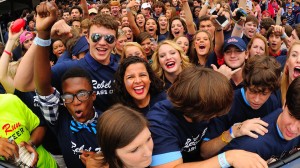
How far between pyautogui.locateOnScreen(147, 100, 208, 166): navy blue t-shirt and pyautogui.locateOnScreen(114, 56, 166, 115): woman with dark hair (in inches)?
22.2

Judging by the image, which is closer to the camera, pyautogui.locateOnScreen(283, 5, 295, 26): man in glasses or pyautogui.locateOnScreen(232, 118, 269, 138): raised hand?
pyautogui.locateOnScreen(232, 118, 269, 138): raised hand

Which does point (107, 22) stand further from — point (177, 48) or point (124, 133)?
point (124, 133)

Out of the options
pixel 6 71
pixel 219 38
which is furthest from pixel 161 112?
pixel 219 38

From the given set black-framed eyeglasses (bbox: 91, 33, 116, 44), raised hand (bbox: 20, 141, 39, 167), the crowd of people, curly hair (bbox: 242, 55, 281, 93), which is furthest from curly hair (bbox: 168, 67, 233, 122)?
black-framed eyeglasses (bbox: 91, 33, 116, 44)

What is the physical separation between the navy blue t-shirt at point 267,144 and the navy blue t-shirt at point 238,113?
0.28 m

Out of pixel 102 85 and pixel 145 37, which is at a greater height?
pixel 145 37

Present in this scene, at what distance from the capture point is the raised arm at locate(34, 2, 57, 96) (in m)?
1.82

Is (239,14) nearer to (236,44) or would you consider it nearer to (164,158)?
(236,44)

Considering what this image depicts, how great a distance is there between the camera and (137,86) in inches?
91.8

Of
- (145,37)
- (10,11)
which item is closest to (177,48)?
(145,37)

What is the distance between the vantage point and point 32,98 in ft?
8.09

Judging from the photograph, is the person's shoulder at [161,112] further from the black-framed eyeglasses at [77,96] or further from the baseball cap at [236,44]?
the baseball cap at [236,44]

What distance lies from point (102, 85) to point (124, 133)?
1.31 meters

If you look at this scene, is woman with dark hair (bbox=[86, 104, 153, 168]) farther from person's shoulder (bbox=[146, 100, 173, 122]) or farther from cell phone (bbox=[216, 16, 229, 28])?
cell phone (bbox=[216, 16, 229, 28])
